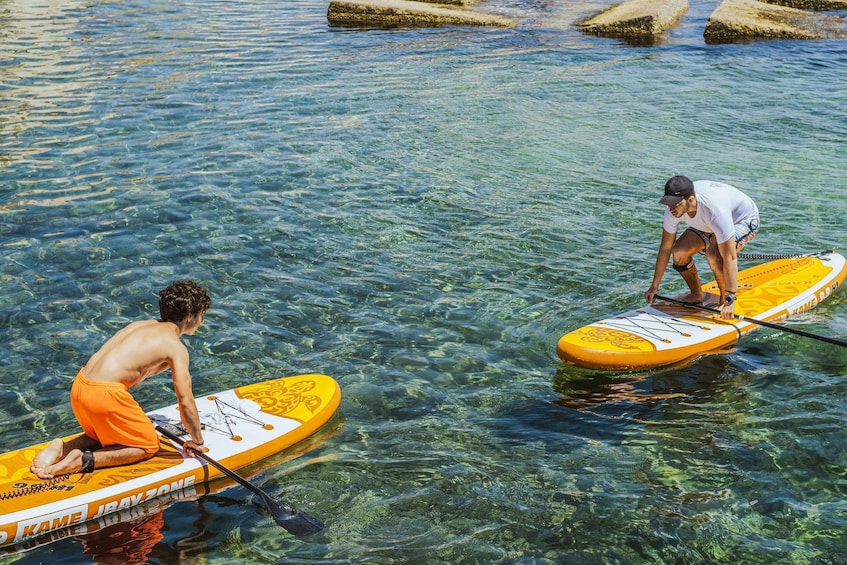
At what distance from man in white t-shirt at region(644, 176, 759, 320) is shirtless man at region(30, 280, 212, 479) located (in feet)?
14.2

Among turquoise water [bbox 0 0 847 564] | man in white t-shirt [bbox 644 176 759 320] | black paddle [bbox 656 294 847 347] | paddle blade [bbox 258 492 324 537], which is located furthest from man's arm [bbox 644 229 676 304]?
paddle blade [bbox 258 492 324 537]

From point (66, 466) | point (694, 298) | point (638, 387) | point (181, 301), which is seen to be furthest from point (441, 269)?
point (66, 466)

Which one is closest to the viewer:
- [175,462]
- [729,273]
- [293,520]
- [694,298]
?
[293,520]

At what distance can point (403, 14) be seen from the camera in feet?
80.0

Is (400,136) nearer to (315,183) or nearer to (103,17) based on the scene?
(315,183)

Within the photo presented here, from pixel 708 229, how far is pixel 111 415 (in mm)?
5646

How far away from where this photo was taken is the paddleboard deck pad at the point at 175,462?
5.95m

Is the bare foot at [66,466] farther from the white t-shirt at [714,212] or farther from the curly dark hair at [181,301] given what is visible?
the white t-shirt at [714,212]

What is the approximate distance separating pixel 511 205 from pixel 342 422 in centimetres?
573

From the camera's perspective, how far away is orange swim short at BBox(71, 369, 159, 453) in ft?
20.2

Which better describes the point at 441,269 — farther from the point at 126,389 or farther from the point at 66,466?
the point at 66,466

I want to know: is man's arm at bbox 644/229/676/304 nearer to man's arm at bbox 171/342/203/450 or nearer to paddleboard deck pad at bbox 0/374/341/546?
paddleboard deck pad at bbox 0/374/341/546

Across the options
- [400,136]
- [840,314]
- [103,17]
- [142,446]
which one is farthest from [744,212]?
[103,17]

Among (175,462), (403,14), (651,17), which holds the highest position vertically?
(403,14)
